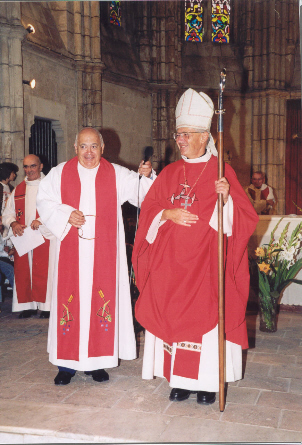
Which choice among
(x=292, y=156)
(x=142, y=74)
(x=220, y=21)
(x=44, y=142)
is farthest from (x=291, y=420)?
(x=220, y=21)

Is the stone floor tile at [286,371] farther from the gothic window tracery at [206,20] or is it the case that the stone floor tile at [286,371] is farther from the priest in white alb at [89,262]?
the gothic window tracery at [206,20]

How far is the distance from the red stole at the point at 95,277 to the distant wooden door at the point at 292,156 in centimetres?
1106

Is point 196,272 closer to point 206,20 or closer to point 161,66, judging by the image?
point 161,66

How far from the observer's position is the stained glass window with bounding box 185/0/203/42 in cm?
1331

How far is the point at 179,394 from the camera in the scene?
3.18 m

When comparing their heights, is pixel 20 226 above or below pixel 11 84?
below

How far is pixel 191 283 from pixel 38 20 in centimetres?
720

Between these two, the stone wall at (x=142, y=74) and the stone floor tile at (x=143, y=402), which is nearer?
the stone floor tile at (x=143, y=402)

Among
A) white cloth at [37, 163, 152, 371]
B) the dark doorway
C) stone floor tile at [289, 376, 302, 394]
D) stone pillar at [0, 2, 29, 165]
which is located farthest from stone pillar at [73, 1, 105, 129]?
stone floor tile at [289, 376, 302, 394]

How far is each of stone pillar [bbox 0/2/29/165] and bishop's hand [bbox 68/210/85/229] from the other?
4.46 m

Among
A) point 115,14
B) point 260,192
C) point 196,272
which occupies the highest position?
point 115,14

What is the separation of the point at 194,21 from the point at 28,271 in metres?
10.3

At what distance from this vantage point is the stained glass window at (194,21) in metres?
13.3

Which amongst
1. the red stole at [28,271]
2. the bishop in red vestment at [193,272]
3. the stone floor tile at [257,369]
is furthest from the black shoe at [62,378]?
the red stole at [28,271]
